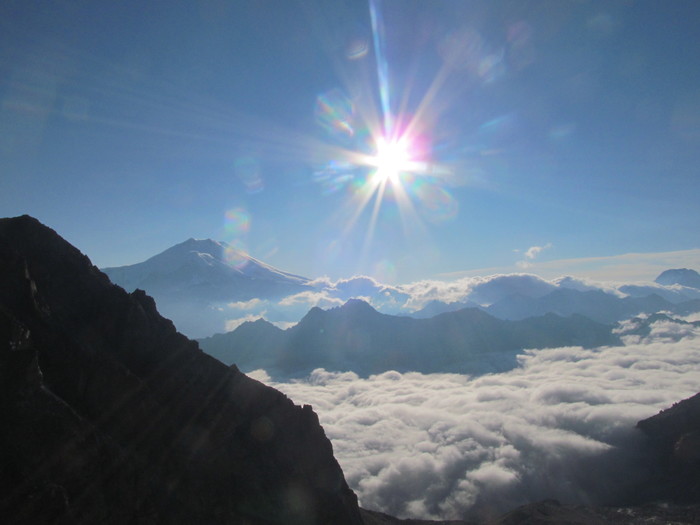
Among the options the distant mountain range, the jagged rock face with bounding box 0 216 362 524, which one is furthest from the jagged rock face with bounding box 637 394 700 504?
the distant mountain range

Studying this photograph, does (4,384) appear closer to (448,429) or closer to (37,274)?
(37,274)

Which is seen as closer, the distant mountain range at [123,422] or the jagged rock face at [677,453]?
the distant mountain range at [123,422]

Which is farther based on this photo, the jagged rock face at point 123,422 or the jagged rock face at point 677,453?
the jagged rock face at point 677,453

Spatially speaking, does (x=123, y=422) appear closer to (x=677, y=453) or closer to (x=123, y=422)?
(x=123, y=422)

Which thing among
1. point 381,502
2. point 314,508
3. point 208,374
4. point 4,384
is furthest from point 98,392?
point 381,502

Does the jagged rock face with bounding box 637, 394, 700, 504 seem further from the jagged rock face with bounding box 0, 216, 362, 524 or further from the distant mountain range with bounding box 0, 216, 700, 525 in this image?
the distant mountain range with bounding box 0, 216, 700, 525

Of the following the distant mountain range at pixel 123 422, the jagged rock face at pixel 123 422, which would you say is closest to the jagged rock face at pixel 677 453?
the jagged rock face at pixel 123 422

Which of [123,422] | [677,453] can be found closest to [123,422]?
[123,422]

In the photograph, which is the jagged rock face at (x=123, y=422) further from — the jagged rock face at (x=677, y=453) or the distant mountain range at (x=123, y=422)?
Answer: the jagged rock face at (x=677, y=453)
